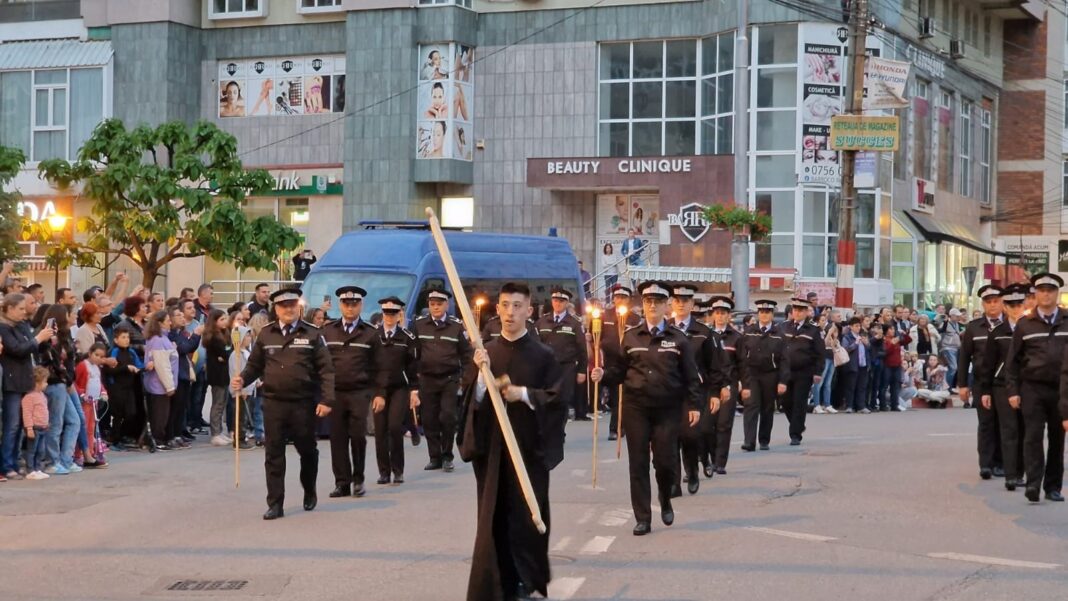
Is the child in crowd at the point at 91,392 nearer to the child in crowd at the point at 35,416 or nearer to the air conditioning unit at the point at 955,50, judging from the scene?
the child in crowd at the point at 35,416

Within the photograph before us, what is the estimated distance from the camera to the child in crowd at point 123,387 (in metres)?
18.0

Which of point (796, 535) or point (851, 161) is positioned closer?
point (796, 535)

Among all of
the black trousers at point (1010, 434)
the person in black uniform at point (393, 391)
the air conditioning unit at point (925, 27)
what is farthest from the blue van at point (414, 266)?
the air conditioning unit at point (925, 27)

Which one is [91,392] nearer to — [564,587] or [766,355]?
[766,355]

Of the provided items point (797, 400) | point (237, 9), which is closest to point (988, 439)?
point (797, 400)

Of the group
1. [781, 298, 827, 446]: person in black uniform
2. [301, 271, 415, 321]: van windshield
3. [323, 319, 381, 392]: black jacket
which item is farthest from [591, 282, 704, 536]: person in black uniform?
[301, 271, 415, 321]: van windshield

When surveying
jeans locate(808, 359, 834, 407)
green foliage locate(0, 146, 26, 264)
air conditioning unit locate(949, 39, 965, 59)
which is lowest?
jeans locate(808, 359, 834, 407)

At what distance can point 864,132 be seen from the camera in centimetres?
2764

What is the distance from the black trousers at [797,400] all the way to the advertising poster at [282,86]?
28.5 metres

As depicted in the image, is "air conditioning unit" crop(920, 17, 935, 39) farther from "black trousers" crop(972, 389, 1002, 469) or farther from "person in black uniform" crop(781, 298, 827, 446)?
"black trousers" crop(972, 389, 1002, 469)

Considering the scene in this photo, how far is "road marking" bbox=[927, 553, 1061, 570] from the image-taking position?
10.6 metres

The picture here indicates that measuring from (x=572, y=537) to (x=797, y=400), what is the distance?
8664mm

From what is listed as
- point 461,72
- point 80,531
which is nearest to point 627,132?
point 461,72

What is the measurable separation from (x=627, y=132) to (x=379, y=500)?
31.7 m
